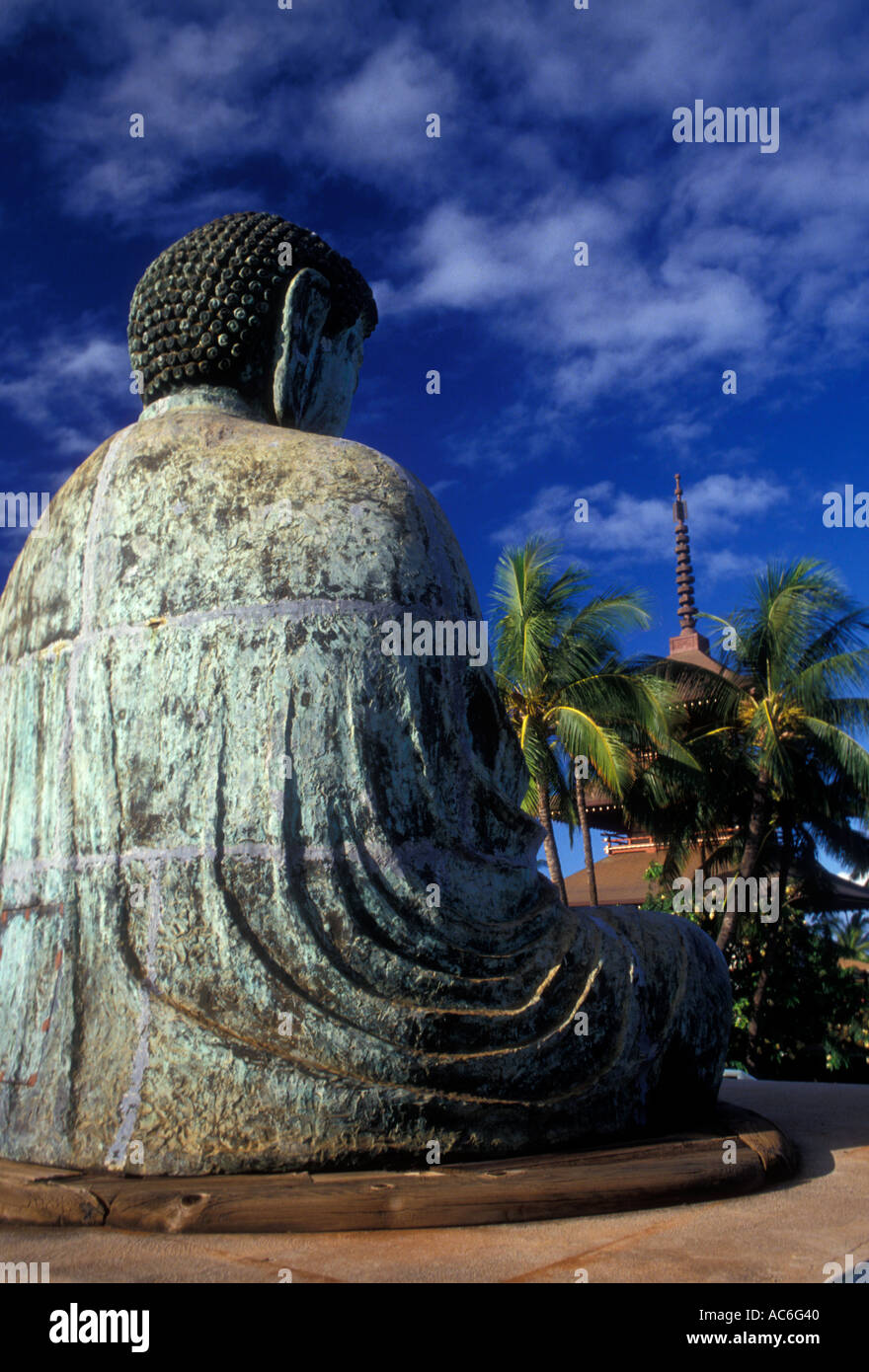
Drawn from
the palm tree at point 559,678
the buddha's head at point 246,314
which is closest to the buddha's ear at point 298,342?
the buddha's head at point 246,314

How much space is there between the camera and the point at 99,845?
9.13 feet

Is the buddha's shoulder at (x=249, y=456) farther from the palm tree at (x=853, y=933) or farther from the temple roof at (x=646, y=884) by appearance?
the palm tree at (x=853, y=933)

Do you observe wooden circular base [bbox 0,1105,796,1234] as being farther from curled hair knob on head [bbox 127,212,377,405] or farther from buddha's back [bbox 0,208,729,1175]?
curled hair knob on head [bbox 127,212,377,405]

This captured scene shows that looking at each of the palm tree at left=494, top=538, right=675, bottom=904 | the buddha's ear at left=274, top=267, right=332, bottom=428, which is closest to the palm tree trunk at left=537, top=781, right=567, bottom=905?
the palm tree at left=494, top=538, right=675, bottom=904

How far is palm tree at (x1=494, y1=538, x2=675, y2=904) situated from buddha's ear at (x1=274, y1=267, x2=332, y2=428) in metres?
12.2

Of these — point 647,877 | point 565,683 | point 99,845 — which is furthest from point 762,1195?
point 647,877

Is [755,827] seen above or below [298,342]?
below

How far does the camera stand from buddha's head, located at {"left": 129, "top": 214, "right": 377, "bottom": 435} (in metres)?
3.50

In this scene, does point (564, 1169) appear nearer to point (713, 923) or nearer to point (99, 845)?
point (99, 845)

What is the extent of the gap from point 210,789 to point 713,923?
1609 cm

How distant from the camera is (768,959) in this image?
17391 millimetres

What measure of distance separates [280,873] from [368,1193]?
2.49ft

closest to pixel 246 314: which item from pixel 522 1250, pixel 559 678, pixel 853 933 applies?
pixel 522 1250

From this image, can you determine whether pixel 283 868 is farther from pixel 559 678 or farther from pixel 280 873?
pixel 559 678
